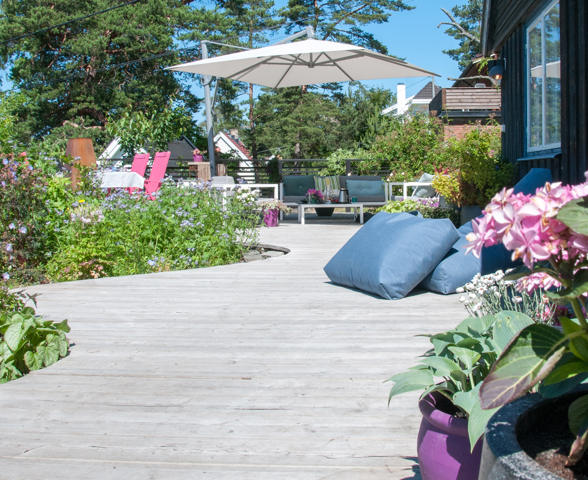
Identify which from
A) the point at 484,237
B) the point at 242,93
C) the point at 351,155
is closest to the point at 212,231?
the point at 484,237

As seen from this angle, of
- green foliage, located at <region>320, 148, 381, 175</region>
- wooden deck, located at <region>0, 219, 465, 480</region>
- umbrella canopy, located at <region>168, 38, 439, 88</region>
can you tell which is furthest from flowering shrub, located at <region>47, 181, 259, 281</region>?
green foliage, located at <region>320, 148, 381, 175</region>

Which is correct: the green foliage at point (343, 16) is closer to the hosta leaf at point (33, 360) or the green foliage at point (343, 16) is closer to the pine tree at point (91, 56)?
the pine tree at point (91, 56)

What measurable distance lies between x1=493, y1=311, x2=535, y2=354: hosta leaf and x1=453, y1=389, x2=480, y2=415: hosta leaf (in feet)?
0.42

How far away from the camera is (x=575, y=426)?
804 mm

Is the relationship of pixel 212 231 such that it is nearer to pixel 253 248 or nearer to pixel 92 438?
pixel 253 248

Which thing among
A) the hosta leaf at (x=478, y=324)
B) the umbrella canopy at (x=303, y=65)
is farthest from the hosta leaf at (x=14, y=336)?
the umbrella canopy at (x=303, y=65)

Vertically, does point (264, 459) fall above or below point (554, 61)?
below

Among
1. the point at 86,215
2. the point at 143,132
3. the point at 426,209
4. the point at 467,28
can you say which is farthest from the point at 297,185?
the point at 467,28

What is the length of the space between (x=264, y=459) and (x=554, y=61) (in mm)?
4470

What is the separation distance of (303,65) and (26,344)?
6.94m

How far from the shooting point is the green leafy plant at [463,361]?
1165 millimetres

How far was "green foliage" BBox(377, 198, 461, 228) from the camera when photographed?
6608 mm

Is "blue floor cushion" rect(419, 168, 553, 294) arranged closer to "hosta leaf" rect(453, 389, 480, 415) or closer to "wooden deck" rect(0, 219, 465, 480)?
"wooden deck" rect(0, 219, 465, 480)

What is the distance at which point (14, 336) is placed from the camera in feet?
7.12
